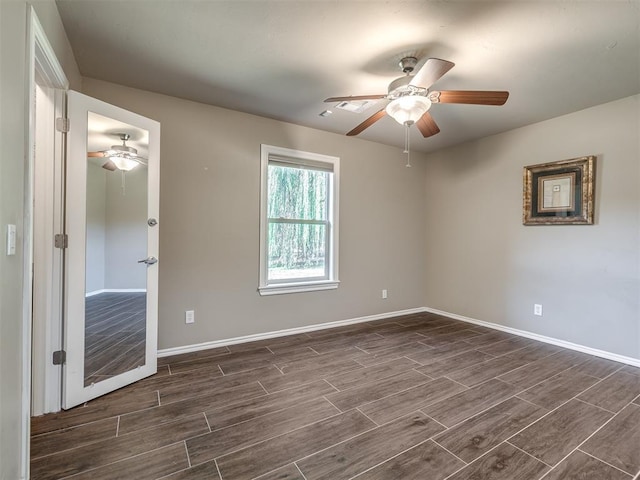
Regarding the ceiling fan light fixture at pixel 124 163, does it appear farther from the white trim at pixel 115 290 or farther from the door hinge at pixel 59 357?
the door hinge at pixel 59 357

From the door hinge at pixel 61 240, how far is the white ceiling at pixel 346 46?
1328 mm

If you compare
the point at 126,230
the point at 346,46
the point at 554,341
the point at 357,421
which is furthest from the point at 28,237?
the point at 554,341

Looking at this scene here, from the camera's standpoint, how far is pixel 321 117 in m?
3.32

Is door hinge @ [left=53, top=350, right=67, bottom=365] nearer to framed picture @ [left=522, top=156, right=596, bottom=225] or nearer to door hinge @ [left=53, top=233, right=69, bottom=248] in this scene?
door hinge @ [left=53, top=233, right=69, bottom=248]

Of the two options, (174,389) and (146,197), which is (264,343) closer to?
(174,389)

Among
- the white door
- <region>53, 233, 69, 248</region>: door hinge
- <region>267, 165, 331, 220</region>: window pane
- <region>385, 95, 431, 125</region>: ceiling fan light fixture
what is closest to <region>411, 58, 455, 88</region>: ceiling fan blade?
<region>385, 95, 431, 125</region>: ceiling fan light fixture

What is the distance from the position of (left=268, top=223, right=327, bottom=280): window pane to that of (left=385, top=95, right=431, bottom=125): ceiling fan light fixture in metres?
1.84

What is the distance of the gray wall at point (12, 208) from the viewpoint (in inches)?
45.0

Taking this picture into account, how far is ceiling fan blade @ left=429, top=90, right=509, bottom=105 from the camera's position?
2.01 meters

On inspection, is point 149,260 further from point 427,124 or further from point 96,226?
point 427,124

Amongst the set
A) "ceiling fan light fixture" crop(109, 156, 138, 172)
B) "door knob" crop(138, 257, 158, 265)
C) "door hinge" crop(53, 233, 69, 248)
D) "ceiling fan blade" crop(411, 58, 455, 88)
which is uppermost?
"ceiling fan blade" crop(411, 58, 455, 88)

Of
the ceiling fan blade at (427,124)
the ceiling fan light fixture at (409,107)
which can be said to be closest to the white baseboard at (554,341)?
the ceiling fan blade at (427,124)

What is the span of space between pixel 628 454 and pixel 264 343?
9.08 feet

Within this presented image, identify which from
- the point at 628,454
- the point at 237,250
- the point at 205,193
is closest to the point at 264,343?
the point at 237,250
